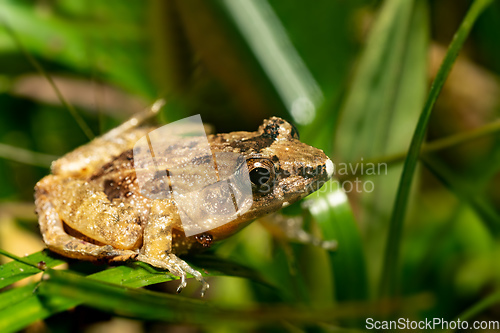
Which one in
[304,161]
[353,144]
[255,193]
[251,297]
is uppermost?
[353,144]

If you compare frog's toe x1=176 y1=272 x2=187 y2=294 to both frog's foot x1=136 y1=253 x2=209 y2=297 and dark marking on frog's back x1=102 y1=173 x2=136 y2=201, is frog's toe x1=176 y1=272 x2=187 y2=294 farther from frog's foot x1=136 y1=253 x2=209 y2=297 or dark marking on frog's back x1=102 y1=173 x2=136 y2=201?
dark marking on frog's back x1=102 y1=173 x2=136 y2=201

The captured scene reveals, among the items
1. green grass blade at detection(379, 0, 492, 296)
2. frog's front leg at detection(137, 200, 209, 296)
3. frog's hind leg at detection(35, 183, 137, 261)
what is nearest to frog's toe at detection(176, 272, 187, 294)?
frog's front leg at detection(137, 200, 209, 296)

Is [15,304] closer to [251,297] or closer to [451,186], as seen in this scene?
[251,297]

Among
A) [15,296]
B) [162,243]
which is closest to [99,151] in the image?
[162,243]

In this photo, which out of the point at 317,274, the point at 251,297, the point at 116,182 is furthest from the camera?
the point at 251,297

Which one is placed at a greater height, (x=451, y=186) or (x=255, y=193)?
(x=451, y=186)

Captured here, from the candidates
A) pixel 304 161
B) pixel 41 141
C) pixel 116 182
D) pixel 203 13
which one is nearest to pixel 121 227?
pixel 116 182
